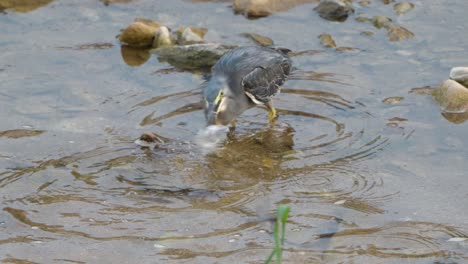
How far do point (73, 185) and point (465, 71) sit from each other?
4.38 metres

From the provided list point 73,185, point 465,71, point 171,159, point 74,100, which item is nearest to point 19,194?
point 73,185

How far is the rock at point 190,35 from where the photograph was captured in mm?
11586

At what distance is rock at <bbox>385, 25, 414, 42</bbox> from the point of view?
1151 cm

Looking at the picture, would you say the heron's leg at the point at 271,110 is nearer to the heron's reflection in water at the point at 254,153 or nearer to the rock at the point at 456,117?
the heron's reflection in water at the point at 254,153

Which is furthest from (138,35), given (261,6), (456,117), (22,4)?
(456,117)

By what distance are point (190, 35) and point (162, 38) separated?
344 mm

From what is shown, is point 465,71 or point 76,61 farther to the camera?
point 76,61

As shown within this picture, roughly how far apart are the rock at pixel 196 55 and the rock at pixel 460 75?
8.70ft

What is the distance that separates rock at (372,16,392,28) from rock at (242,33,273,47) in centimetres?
134

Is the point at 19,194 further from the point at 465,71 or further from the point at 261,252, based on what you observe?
the point at 465,71

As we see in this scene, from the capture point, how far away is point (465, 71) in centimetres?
1013

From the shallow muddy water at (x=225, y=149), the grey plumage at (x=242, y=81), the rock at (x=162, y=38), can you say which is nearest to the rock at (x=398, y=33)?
the shallow muddy water at (x=225, y=149)

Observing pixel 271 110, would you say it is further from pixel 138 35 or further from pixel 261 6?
pixel 261 6

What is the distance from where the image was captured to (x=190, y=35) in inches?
458
